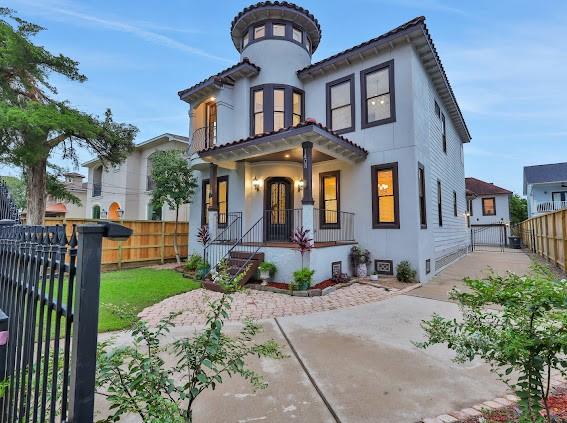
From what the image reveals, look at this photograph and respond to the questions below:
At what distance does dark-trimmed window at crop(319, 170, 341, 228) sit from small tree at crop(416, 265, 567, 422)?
7593 mm

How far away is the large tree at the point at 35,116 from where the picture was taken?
8.32 m

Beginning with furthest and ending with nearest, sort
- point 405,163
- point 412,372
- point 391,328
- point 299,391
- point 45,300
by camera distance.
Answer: point 405,163, point 391,328, point 412,372, point 299,391, point 45,300

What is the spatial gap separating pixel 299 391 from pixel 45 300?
2266mm

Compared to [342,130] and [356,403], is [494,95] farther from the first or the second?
[356,403]

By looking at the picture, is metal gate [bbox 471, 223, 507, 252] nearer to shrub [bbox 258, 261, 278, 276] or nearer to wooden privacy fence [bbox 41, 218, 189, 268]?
shrub [bbox 258, 261, 278, 276]

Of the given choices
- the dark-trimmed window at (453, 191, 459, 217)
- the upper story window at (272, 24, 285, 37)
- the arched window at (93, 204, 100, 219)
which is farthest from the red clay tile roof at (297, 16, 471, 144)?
the arched window at (93, 204, 100, 219)

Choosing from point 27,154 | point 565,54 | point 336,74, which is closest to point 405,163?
point 336,74

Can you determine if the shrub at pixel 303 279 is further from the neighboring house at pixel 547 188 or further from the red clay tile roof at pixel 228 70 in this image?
the neighboring house at pixel 547 188

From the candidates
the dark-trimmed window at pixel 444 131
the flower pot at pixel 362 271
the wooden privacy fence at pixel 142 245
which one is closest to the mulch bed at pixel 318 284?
Result: the flower pot at pixel 362 271

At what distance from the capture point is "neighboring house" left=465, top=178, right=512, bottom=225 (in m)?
26.1

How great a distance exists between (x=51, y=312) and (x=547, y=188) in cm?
3676

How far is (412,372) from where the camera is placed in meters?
3.05

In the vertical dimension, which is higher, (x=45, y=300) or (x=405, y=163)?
(x=405, y=163)

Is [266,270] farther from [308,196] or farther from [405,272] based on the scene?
[405,272]
